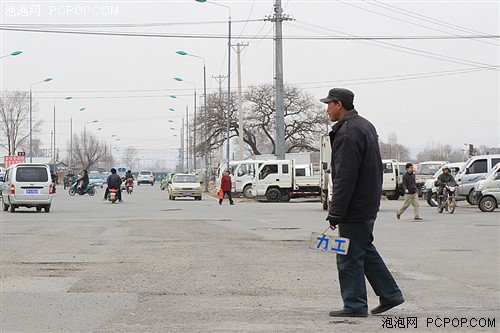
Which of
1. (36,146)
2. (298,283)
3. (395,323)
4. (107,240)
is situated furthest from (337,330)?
(36,146)

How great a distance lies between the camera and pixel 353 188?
25.3 feet

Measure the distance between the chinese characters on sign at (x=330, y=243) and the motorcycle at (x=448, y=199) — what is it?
23768 mm

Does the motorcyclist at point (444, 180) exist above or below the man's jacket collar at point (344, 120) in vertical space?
below

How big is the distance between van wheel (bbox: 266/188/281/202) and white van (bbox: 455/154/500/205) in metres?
12.2

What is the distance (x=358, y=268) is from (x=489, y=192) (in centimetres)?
2522

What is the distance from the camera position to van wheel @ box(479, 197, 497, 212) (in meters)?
31.8

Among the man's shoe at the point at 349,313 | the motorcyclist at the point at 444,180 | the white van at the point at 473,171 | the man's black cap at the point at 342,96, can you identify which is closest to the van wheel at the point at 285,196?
the white van at the point at 473,171

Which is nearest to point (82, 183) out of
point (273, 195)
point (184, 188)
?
point (184, 188)

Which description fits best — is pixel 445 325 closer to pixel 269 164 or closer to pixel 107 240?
pixel 107 240

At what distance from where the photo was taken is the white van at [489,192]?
3156cm

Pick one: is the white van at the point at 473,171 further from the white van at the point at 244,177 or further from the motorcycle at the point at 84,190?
the motorcycle at the point at 84,190

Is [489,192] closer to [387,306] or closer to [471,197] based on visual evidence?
[471,197]

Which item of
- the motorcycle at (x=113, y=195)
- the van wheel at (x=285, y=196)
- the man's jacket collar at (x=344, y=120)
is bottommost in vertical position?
the van wheel at (x=285, y=196)

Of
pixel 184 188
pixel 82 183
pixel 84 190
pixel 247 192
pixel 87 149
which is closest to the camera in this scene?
pixel 247 192
